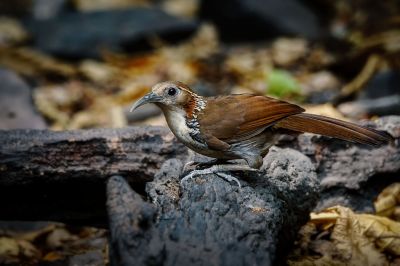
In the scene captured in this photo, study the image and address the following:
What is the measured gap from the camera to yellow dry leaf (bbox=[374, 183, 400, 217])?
4.30 metres

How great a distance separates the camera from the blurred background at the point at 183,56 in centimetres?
634

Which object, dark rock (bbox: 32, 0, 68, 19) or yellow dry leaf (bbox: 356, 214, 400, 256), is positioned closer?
yellow dry leaf (bbox: 356, 214, 400, 256)

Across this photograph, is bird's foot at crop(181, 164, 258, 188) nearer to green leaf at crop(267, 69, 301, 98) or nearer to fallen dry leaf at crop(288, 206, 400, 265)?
fallen dry leaf at crop(288, 206, 400, 265)

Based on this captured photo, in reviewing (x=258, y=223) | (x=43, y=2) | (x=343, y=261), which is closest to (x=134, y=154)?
(x=258, y=223)

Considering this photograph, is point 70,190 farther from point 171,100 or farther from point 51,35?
point 51,35

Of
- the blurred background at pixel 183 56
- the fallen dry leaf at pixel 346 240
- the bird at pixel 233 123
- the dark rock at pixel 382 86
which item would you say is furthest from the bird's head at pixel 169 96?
the dark rock at pixel 382 86

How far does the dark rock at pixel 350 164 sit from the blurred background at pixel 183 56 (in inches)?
27.5

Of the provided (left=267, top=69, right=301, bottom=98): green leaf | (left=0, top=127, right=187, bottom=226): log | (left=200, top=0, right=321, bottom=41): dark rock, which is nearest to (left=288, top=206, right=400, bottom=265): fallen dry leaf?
(left=0, top=127, right=187, bottom=226): log

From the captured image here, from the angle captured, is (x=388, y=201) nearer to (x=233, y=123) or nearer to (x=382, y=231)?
(x=382, y=231)

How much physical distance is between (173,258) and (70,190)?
64.3 inches

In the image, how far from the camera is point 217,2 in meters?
10.5

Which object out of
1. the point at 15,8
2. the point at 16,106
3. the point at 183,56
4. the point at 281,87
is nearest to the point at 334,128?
the point at 281,87

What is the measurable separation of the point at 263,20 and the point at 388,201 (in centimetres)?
592

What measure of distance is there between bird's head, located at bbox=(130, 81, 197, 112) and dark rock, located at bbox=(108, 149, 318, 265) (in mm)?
410
